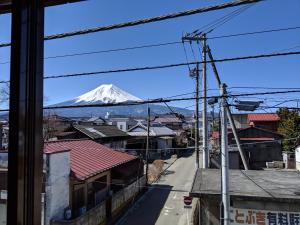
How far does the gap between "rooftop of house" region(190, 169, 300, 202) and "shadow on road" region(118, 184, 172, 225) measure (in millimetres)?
4981

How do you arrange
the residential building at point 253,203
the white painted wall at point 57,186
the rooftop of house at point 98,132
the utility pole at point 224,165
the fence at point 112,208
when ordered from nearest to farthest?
the utility pole at point 224,165, the residential building at point 253,203, the white painted wall at point 57,186, the fence at point 112,208, the rooftop of house at point 98,132

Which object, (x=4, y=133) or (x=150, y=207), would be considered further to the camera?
(x=150, y=207)

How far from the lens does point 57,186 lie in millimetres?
13281

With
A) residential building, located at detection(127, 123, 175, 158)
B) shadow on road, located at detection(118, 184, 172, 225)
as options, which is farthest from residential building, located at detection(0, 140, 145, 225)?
residential building, located at detection(127, 123, 175, 158)

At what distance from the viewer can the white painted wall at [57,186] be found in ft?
41.4

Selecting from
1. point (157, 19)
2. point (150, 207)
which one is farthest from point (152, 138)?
point (157, 19)

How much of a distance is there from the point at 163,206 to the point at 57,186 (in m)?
9.08

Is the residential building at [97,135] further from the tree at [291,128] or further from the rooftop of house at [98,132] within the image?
the tree at [291,128]

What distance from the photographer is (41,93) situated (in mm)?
1776

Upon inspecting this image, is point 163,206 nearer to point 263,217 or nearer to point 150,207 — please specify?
point 150,207

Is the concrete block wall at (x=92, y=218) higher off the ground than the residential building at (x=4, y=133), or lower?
lower

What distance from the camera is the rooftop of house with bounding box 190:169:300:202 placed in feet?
32.8

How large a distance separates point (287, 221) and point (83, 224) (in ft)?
26.6

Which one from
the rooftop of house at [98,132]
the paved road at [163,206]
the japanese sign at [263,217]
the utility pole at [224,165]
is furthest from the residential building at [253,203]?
the rooftop of house at [98,132]
